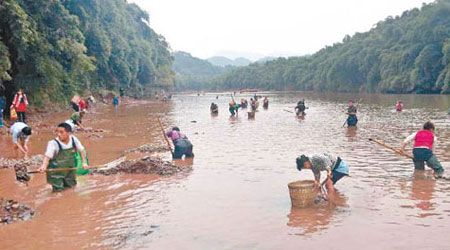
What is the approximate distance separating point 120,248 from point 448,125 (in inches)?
762

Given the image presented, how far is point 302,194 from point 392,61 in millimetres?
73478

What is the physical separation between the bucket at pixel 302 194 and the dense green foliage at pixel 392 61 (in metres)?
53.7

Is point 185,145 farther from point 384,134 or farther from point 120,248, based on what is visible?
point 384,134

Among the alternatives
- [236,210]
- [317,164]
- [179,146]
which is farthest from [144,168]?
[317,164]

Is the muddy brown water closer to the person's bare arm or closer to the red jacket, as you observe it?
the person's bare arm

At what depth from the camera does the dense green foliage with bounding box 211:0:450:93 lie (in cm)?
6500

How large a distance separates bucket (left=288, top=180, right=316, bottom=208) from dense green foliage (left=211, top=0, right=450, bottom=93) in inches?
2114

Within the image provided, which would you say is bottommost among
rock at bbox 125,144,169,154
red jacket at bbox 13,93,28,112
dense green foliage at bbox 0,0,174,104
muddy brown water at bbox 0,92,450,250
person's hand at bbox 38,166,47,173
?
muddy brown water at bbox 0,92,450,250

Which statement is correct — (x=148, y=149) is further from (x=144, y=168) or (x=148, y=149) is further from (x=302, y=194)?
(x=302, y=194)

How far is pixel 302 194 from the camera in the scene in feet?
26.0

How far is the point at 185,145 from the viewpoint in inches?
523

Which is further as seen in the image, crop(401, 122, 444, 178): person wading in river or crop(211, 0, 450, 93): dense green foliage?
crop(211, 0, 450, 93): dense green foliage

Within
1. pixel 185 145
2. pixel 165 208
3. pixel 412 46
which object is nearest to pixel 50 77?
pixel 185 145

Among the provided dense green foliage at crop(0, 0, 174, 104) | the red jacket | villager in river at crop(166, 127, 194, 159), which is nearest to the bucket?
villager in river at crop(166, 127, 194, 159)
